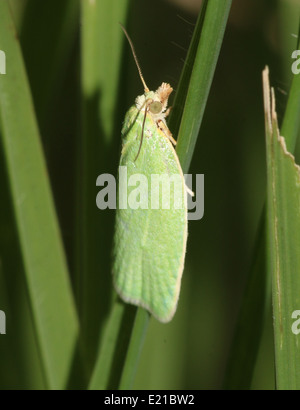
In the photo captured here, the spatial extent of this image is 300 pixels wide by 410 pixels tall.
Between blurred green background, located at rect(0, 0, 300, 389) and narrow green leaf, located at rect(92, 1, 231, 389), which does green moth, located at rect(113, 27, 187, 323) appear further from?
blurred green background, located at rect(0, 0, 300, 389)

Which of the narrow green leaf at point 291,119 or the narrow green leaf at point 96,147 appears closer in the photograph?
the narrow green leaf at point 291,119

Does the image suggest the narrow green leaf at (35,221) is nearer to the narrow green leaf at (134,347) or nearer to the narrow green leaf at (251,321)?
the narrow green leaf at (134,347)

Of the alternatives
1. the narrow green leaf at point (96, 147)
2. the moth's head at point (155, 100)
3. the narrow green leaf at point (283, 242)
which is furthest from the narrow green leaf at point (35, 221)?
the narrow green leaf at point (283, 242)

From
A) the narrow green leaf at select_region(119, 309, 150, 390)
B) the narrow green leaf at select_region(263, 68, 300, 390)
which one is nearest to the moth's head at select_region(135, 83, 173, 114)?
the narrow green leaf at select_region(263, 68, 300, 390)

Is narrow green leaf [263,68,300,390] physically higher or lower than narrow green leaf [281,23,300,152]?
lower

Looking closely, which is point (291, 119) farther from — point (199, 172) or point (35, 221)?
point (35, 221)

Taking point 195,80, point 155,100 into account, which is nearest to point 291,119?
point 195,80
